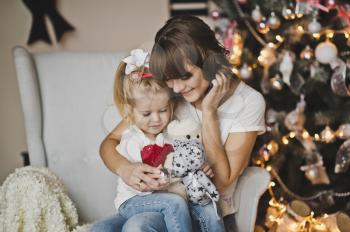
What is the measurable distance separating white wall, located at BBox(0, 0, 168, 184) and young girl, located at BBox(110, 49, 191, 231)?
66 cm

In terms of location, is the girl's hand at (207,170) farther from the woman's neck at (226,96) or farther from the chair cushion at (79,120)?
the chair cushion at (79,120)

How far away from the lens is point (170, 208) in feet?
2.80

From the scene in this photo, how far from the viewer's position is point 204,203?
88 centimetres

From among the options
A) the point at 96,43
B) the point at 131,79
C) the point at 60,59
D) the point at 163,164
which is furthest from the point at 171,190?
the point at 96,43

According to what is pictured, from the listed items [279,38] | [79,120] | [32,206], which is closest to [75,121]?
[79,120]

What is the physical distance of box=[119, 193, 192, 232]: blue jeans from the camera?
850 mm

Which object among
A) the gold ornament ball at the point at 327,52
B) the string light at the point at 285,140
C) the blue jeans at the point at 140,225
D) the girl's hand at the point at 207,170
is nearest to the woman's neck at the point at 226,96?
the girl's hand at the point at 207,170

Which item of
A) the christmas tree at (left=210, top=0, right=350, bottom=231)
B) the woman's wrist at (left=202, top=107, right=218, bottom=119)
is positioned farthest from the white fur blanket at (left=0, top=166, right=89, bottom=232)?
the christmas tree at (left=210, top=0, right=350, bottom=231)

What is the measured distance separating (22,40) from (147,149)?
2.95 ft

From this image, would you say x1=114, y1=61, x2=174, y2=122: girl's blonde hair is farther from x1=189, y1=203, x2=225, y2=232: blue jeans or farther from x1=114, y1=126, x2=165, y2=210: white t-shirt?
x1=189, y1=203, x2=225, y2=232: blue jeans

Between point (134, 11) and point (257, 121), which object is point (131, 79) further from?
point (134, 11)

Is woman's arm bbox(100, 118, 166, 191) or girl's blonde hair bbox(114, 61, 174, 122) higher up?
girl's blonde hair bbox(114, 61, 174, 122)

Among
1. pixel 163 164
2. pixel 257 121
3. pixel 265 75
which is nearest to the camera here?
pixel 163 164

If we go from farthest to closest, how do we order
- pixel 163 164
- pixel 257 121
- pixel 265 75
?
pixel 265 75
pixel 257 121
pixel 163 164
